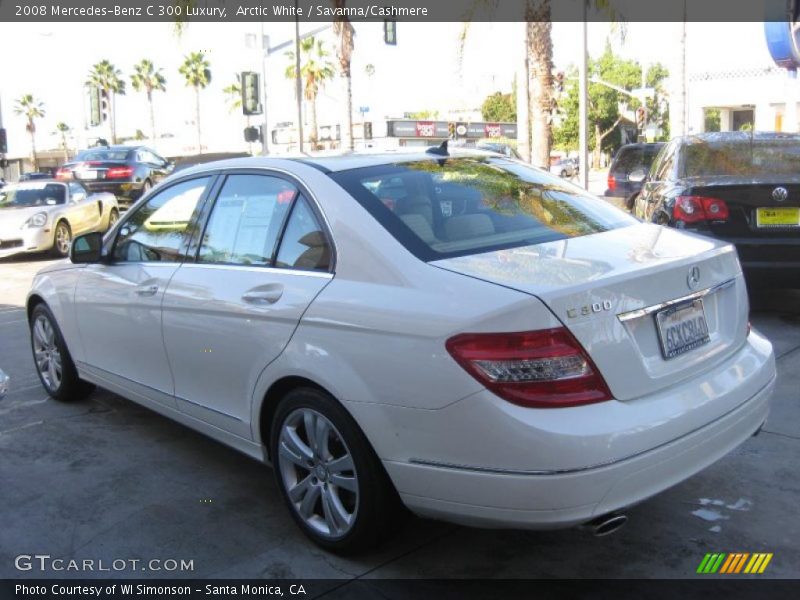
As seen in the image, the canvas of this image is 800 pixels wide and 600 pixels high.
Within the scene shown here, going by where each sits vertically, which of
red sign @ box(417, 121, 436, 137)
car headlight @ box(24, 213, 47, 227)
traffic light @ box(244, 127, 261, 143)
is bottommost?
car headlight @ box(24, 213, 47, 227)

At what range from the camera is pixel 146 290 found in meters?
4.36

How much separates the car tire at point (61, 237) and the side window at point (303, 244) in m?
11.8

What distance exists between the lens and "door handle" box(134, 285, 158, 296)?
4301 mm

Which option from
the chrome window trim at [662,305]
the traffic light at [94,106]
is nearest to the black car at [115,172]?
the traffic light at [94,106]

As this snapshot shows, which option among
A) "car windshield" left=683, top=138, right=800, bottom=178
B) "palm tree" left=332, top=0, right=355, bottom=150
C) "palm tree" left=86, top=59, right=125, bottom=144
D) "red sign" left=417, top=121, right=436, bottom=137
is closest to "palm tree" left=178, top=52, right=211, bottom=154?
"palm tree" left=86, top=59, right=125, bottom=144

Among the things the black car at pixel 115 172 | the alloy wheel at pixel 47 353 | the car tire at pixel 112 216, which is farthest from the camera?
the black car at pixel 115 172

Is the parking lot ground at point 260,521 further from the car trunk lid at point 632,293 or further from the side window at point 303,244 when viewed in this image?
the side window at point 303,244

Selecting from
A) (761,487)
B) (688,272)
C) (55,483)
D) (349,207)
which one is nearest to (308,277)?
(349,207)

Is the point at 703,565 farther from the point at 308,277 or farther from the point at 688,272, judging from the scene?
the point at 308,277

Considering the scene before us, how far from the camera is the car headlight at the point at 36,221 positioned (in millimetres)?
13914

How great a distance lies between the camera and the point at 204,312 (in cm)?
388

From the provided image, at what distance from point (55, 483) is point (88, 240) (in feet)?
4.99

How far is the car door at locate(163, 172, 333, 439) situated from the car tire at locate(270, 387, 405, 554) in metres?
0.27

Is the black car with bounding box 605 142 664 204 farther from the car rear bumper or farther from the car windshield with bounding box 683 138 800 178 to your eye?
the car rear bumper
